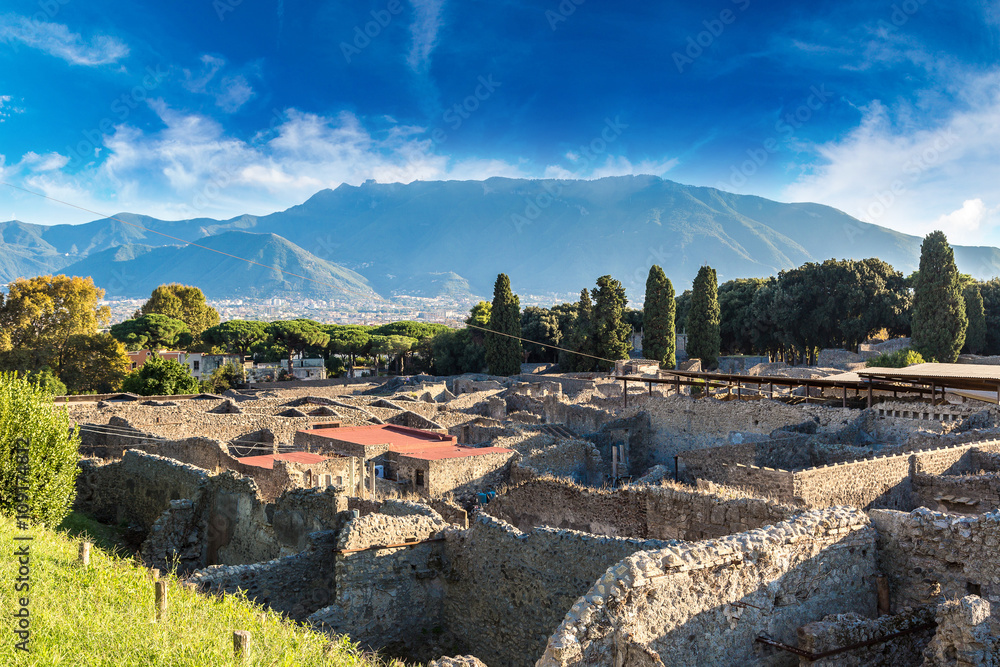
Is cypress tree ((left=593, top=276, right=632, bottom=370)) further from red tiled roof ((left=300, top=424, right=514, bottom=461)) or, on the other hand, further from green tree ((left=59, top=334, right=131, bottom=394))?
green tree ((left=59, top=334, right=131, bottom=394))

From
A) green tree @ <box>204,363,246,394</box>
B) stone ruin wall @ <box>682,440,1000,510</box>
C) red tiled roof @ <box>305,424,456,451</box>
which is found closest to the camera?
stone ruin wall @ <box>682,440,1000,510</box>

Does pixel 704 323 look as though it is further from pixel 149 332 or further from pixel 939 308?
pixel 149 332

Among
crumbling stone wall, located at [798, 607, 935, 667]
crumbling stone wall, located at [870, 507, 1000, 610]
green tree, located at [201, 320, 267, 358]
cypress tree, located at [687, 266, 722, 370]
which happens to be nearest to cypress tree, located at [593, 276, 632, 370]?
cypress tree, located at [687, 266, 722, 370]

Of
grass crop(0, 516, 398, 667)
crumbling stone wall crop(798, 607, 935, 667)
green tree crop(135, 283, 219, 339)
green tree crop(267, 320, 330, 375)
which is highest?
green tree crop(135, 283, 219, 339)

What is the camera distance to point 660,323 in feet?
176

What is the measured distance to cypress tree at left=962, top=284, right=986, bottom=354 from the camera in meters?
54.9

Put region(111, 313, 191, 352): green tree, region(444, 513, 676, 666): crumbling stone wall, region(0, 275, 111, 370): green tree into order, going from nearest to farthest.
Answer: region(444, 513, 676, 666): crumbling stone wall < region(0, 275, 111, 370): green tree < region(111, 313, 191, 352): green tree

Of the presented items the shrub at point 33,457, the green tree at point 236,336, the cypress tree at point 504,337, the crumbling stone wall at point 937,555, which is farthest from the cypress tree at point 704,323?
the crumbling stone wall at point 937,555

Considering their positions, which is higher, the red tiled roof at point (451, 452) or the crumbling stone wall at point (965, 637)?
the crumbling stone wall at point (965, 637)

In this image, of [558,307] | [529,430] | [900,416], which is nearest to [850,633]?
[900,416]

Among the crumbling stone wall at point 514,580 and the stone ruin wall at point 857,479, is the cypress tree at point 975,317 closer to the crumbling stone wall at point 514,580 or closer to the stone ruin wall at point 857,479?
the stone ruin wall at point 857,479

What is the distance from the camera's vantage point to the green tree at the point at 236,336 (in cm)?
6869

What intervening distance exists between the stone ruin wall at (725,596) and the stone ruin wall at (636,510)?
1.03 meters

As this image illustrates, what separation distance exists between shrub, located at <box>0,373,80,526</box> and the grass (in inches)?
218
